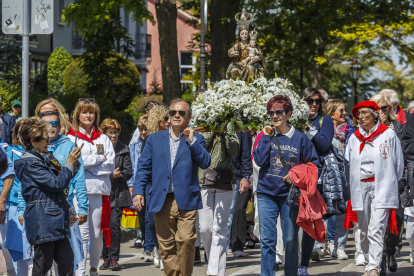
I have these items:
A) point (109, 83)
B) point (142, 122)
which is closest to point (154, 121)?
point (142, 122)

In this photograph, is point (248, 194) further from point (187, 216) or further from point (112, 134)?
point (187, 216)

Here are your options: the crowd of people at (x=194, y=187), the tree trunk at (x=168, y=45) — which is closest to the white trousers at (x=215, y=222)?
the crowd of people at (x=194, y=187)

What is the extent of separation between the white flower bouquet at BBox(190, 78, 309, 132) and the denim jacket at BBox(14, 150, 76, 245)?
2123 millimetres

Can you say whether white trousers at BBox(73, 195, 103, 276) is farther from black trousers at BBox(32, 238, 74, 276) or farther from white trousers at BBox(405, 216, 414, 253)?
white trousers at BBox(405, 216, 414, 253)

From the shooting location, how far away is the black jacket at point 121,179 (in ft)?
27.7

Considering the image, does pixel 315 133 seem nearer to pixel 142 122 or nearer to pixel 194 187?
pixel 194 187

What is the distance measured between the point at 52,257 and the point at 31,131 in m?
1.17

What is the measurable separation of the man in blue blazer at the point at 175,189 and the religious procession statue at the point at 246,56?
468cm

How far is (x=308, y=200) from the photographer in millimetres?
6031

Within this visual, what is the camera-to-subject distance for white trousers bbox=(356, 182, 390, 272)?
666cm

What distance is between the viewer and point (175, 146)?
19.6 ft

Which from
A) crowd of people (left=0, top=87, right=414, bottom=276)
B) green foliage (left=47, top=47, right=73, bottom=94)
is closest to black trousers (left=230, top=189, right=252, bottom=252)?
crowd of people (left=0, top=87, right=414, bottom=276)

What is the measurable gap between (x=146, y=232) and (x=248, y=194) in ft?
5.93

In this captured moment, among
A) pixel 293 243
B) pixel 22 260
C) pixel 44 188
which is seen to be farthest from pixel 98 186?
pixel 293 243
